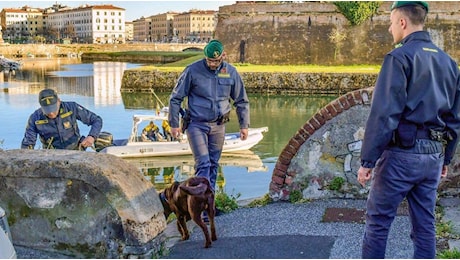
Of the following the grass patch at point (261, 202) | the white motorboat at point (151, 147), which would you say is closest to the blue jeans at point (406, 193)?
the grass patch at point (261, 202)

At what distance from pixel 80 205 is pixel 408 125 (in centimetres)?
270

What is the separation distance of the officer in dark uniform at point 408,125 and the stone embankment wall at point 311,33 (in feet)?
125

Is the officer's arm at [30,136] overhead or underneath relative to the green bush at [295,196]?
overhead

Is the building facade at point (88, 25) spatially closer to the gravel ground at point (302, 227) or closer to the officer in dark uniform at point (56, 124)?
the officer in dark uniform at point (56, 124)

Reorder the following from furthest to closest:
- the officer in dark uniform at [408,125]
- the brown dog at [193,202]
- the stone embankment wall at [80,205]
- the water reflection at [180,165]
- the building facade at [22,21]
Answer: the building facade at [22,21] < the water reflection at [180,165] < the brown dog at [193,202] < the stone embankment wall at [80,205] < the officer in dark uniform at [408,125]

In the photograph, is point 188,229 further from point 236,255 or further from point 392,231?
point 392,231

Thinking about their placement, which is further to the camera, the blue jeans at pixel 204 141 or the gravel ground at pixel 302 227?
the blue jeans at pixel 204 141

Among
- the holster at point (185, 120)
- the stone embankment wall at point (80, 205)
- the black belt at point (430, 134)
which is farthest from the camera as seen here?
the holster at point (185, 120)

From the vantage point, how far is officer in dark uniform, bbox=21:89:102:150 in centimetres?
687

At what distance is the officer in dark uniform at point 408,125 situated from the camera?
393cm

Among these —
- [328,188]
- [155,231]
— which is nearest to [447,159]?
[155,231]

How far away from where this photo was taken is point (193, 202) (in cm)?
564

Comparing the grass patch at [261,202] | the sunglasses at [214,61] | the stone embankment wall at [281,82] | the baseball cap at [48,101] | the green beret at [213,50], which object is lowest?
the stone embankment wall at [281,82]

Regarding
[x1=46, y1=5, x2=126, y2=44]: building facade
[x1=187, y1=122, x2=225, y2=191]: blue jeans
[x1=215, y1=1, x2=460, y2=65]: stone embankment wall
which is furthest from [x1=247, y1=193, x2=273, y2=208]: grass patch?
[x1=46, y1=5, x2=126, y2=44]: building facade
